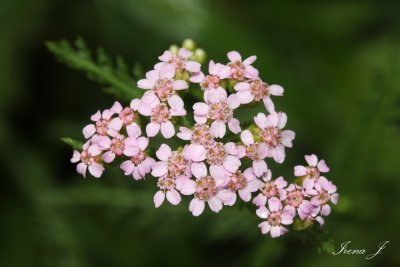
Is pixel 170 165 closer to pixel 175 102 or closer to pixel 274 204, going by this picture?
pixel 175 102

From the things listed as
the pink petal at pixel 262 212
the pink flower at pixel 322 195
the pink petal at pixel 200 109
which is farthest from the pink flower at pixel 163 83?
the pink flower at pixel 322 195

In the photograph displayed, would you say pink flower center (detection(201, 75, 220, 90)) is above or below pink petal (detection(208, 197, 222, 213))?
above

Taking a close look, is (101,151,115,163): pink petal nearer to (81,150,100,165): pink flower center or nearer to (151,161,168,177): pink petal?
(81,150,100,165): pink flower center

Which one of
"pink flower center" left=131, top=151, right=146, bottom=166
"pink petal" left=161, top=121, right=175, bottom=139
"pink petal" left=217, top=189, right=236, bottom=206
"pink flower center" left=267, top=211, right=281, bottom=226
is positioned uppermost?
"pink petal" left=161, top=121, right=175, bottom=139

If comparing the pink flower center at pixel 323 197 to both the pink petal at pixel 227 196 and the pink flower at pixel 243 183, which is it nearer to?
the pink flower at pixel 243 183

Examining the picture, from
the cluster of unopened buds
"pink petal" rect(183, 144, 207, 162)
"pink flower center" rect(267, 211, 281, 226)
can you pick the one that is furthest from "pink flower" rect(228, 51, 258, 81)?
"pink flower center" rect(267, 211, 281, 226)

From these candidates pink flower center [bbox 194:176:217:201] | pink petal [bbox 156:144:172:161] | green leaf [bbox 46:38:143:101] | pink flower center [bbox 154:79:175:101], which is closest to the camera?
pink flower center [bbox 194:176:217:201]
